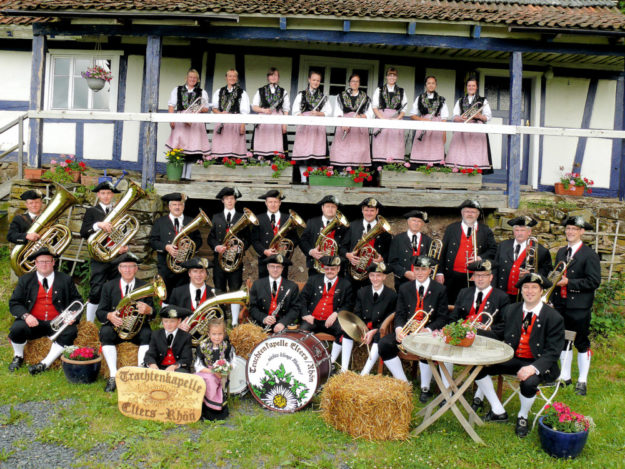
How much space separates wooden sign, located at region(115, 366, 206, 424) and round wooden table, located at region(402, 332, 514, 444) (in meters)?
2.28

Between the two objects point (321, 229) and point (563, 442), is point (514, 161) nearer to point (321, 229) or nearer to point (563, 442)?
point (321, 229)

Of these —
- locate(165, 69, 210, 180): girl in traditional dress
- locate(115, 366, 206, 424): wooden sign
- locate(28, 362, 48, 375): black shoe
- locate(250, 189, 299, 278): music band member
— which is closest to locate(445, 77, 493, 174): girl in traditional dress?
locate(250, 189, 299, 278): music band member

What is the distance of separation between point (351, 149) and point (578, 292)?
4.33 meters

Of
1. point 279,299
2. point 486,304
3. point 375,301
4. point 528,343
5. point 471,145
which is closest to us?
point 528,343

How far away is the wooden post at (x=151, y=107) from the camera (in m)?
9.80

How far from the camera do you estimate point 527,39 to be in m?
10.3

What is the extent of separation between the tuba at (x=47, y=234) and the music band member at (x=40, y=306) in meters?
0.16

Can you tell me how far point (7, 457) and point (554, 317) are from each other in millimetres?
5651

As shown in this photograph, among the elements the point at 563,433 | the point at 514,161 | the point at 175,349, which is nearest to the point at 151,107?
the point at 175,349

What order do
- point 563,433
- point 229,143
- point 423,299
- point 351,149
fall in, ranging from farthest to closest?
point 229,143
point 351,149
point 423,299
point 563,433

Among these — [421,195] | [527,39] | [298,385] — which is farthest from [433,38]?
[298,385]

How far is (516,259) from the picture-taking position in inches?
308

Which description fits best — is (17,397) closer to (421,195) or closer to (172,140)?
(172,140)

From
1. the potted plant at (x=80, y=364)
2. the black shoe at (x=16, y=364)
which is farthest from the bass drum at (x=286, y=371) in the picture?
the black shoe at (x=16, y=364)
